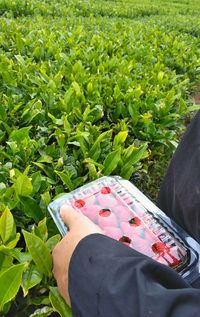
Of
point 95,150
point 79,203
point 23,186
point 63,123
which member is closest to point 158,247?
point 79,203

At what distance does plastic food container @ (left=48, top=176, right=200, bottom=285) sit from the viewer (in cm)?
140

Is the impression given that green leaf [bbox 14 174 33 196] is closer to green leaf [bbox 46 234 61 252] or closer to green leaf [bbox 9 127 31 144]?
green leaf [bbox 46 234 61 252]

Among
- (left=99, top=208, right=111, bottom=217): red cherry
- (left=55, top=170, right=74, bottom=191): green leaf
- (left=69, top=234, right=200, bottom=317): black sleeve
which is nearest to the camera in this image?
(left=69, top=234, right=200, bottom=317): black sleeve

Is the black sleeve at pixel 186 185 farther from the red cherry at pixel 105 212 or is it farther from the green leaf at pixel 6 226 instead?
the green leaf at pixel 6 226

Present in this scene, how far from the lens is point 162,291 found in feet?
3.53

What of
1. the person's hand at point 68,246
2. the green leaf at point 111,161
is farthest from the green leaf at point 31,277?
the green leaf at point 111,161

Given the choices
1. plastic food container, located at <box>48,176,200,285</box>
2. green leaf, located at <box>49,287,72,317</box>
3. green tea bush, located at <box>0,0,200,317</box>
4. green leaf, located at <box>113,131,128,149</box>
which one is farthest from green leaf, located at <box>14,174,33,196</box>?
green leaf, located at <box>113,131,128,149</box>

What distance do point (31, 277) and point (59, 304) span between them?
14 centimetres

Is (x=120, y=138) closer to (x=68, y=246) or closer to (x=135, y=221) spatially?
(x=135, y=221)

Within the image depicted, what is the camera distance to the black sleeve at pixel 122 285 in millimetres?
1049

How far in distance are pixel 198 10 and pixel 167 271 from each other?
10.0 metres

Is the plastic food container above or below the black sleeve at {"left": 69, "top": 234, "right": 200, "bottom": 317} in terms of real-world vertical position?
below

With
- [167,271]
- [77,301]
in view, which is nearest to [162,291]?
[167,271]

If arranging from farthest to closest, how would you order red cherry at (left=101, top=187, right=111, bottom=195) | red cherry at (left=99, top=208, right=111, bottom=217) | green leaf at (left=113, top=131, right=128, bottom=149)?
green leaf at (left=113, top=131, right=128, bottom=149), red cherry at (left=101, top=187, right=111, bottom=195), red cherry at (left=99, top=208, right=111, bottom=217)
